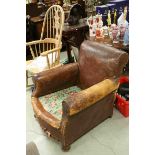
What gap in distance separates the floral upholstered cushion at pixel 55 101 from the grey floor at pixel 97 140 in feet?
0.99

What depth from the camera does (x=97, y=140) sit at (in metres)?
2.18

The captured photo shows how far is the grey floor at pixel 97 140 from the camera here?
6.73ft

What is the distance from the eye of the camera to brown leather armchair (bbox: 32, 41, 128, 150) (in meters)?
1.88

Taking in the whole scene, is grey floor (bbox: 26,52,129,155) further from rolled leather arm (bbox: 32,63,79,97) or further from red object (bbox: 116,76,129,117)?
rolled leather arm (bbox: 32,63,79,97)

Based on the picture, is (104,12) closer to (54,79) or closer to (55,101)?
(54,79)

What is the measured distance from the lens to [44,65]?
111 inches

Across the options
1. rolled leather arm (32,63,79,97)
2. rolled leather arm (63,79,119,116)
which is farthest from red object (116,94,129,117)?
rolled leather arm (32,63,79,97)

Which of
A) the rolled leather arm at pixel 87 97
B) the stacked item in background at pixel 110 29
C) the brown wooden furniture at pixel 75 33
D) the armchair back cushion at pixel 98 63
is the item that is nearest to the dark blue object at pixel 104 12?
the stacked item in background at pixel 110 29
